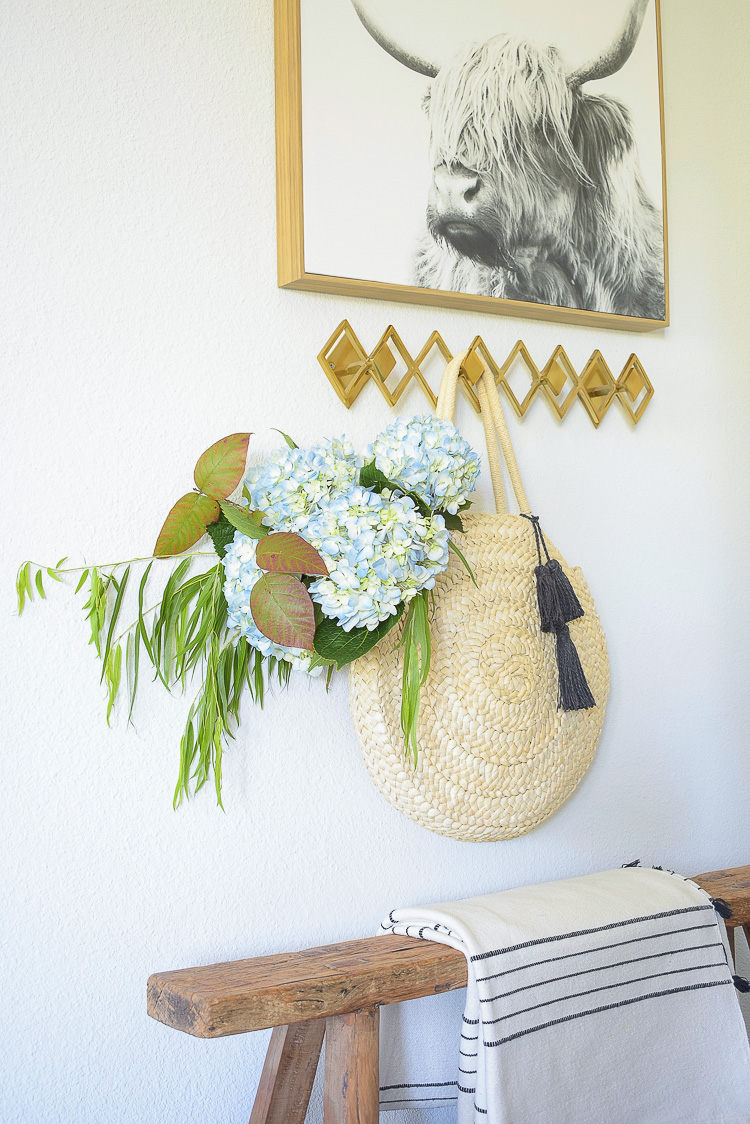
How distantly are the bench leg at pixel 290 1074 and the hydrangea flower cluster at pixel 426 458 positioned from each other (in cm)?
56

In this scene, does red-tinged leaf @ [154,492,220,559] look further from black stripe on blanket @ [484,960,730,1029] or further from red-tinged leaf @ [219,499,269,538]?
black stripe on blanket @ [484,960,730,1029]

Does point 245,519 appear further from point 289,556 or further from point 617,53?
point 617,53

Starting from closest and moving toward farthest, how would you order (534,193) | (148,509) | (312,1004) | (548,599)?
1. (312,1004)
2. (148,509)
3. (548,599)
4. (534,193)

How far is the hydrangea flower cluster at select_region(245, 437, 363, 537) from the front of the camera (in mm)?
965

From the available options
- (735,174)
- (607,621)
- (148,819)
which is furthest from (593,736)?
(735,174)

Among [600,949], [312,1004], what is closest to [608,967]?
[600,949]

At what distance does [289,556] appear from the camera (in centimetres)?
92

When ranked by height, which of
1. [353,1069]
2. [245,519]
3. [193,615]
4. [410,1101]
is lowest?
[410,1101]

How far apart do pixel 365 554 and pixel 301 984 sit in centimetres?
41

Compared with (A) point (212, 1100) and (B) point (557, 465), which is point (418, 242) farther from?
(A) point (212, 1100)

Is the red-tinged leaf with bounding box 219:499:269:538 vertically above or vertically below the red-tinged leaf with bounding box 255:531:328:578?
above

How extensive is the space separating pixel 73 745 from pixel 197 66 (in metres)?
0.75

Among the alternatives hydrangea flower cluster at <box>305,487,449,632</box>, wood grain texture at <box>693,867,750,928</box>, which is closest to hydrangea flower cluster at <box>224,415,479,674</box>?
hydrangea flower cluster at <box>305,487,449,632</box>

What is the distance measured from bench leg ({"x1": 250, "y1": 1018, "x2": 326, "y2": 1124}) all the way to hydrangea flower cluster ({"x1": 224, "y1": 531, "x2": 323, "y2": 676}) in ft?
1.30
